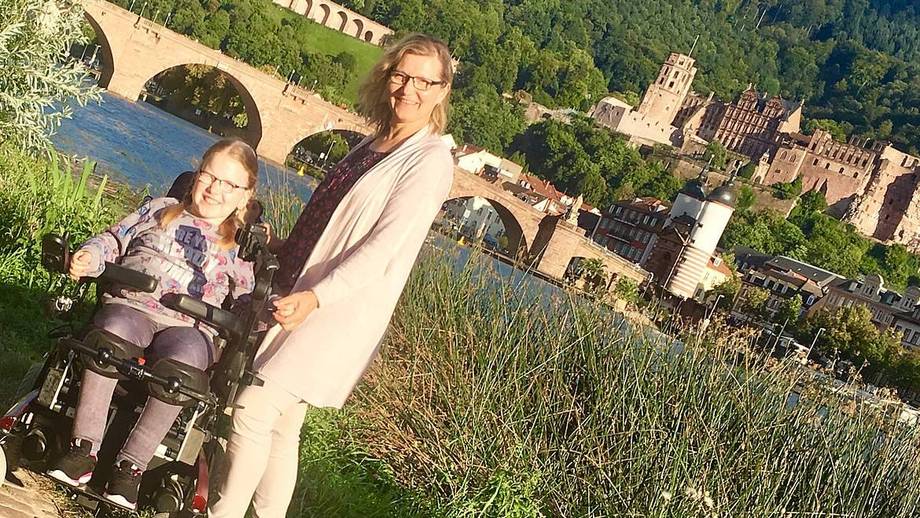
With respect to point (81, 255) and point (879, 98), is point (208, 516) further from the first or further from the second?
point (879, 98)

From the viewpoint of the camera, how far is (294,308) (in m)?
1.95

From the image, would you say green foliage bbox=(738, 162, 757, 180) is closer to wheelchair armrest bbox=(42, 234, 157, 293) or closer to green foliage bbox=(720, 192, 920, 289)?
green foliage bbox=(720, 192, 920, 289)

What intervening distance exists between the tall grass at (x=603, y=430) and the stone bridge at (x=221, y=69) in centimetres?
3019

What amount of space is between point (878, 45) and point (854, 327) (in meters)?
92.4

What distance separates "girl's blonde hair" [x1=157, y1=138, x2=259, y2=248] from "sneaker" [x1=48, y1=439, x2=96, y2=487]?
530 mm

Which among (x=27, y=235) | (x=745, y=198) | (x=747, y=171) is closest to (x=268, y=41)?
(x=745, y=198)

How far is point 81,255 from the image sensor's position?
2236 mm

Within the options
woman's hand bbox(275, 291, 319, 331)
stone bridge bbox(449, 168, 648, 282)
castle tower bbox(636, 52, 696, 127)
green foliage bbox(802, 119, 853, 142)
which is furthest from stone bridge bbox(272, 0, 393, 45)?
woman's hand bbox(275, 291, 319, 331)

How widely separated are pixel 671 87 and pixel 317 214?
82.6 metres

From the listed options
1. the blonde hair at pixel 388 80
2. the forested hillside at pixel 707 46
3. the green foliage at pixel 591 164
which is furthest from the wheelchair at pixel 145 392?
the forested hillside at pixel 707 46

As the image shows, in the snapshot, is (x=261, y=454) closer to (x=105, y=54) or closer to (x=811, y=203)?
(x=105, y=54)

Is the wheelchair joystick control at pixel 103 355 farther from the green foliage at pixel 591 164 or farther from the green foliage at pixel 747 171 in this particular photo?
the green foliage at pixel 747 171

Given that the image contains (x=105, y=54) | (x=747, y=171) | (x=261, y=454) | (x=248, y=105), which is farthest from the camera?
(x=747, y=171)

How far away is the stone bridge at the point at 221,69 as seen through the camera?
110 ft
